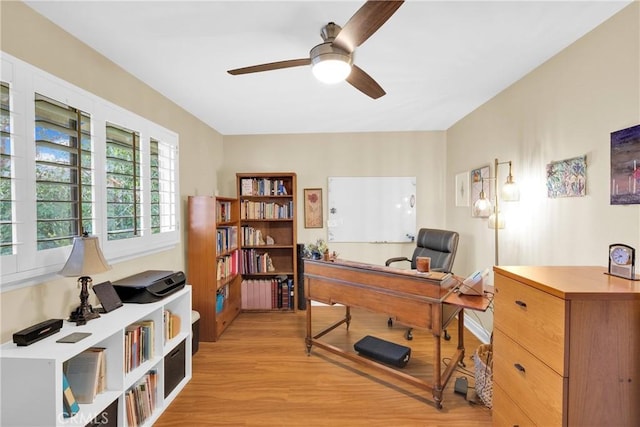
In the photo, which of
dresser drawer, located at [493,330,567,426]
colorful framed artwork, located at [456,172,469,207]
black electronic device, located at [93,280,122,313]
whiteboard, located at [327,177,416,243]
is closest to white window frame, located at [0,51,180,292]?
black electronic device, located at [93,280,122,313]

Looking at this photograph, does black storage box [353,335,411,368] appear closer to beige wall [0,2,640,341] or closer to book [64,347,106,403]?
beige wall [0,2,640,341]

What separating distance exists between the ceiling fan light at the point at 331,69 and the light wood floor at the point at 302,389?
2222 millimetres

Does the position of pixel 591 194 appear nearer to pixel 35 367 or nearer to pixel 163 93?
pixel 35 367

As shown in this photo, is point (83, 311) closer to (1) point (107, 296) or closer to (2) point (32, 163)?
(1) point (107, 296)

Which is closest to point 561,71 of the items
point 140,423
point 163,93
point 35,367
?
point 163,93

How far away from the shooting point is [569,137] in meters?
1.89

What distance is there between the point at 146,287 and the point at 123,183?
820mm

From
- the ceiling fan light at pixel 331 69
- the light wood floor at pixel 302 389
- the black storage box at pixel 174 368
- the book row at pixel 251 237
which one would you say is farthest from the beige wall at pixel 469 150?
the ceiling fan light at pixel 331 69

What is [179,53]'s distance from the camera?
1939mm

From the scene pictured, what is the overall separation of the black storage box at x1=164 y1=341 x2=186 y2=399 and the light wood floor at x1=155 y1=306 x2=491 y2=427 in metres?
0.11

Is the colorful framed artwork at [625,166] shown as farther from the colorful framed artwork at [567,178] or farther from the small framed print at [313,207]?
the small framed print at [313,207]

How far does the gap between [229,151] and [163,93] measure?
1.53m

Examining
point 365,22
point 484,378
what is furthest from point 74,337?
point 484,378

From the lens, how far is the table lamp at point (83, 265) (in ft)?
5.05
